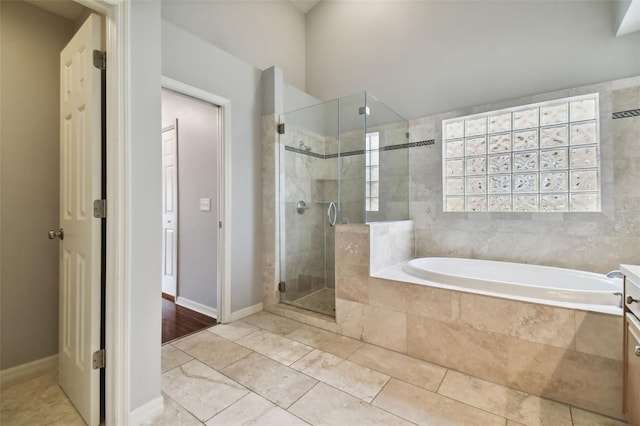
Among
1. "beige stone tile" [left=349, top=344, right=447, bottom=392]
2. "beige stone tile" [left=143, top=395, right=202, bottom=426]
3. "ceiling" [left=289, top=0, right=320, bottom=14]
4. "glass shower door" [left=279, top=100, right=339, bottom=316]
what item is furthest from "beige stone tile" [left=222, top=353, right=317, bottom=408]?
"ceiling" [left=289, top=0, right=320, bottom=14]

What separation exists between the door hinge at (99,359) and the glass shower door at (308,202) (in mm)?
1695

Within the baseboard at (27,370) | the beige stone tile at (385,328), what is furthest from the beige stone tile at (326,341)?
the baseboard at (27,370)

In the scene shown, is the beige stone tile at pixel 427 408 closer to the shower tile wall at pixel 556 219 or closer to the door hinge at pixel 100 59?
the shower tile wall at pixel 556 219

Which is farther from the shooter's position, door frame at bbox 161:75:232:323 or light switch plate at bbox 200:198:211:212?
light switch plate at bbox 200:198:211:212

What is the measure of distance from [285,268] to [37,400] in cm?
192

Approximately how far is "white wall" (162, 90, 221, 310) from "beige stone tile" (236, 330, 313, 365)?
716 mm

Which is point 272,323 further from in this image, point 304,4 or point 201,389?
point 304,4

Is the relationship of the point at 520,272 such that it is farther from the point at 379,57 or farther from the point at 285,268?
the point at 379,57

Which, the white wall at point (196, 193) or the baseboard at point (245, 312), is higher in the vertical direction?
the white wall at point (196, 193)

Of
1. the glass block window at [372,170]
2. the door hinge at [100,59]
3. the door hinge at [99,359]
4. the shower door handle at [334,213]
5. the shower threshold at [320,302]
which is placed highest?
the door hinge at [100,59]

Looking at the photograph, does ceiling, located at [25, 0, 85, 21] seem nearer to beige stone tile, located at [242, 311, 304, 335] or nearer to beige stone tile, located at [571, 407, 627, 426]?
beige stone tile, located at [242, 311, 304, 335]

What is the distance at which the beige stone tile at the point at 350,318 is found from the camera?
2260 millimetres

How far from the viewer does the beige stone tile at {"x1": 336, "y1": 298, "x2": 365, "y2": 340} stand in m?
2.26

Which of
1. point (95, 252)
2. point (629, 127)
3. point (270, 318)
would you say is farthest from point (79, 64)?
point (629, 127)
